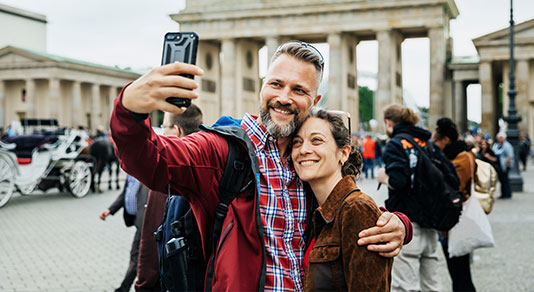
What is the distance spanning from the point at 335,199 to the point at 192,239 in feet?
2.10

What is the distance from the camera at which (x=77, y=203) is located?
49.9 feet

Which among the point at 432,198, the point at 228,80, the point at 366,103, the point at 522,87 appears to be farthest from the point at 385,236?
the point at 366,103

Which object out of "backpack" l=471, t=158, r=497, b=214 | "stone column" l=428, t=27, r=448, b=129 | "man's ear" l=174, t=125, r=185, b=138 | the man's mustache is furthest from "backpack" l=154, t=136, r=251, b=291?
"stone column" l=428, t=27, r=448, b=129

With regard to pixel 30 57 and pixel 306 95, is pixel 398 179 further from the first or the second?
pixel 30 57

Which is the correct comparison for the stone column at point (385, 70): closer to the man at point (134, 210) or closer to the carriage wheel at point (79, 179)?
the carriage wheel at point (79, 179)

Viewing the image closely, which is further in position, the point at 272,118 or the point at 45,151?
the point at 45,151

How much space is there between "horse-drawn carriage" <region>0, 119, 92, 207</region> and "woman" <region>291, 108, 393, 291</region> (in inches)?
472

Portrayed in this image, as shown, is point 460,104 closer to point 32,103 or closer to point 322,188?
point 32,103

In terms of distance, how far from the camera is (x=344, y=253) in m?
2.46

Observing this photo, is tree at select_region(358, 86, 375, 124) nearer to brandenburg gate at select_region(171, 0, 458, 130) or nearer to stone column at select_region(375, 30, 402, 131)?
brandenburg gate at select_region(171, 0, 458, 130)

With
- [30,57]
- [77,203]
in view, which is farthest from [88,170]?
[30,57]

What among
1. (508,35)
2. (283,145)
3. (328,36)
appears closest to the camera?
(283,145)

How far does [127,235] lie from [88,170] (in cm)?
703

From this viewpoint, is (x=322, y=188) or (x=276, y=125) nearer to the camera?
(x=276, y=125)
